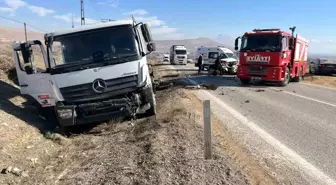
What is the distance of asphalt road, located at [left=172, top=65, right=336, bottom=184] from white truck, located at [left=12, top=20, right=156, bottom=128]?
3149mm

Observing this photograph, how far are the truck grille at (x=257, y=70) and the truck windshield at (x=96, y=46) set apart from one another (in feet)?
35.5

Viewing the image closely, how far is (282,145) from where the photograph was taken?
6305 millimetres

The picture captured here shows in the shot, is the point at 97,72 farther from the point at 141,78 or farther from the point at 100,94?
the point at 141,78

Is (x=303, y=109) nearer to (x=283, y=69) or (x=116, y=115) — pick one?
(x=116, y=115)

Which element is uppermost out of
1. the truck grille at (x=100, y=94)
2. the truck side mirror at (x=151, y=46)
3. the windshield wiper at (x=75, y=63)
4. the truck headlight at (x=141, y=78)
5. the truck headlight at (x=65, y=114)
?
the truck side mirror at (x=151, y=46)

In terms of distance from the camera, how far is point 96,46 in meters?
7.95

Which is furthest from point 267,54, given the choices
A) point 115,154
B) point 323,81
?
point 115,154

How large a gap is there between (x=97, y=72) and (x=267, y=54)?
11.5 metres

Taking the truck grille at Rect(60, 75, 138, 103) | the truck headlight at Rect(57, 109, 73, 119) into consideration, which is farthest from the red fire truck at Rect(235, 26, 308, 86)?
A: the truck headlight at Rect(57, 109, 73, 119)

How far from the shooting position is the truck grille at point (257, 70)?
56.4ft

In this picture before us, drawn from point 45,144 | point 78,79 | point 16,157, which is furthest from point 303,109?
point 16,157

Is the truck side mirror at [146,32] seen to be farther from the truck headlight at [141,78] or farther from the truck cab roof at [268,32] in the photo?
the truck cab roof at [268,32]

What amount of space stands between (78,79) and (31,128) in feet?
5.52

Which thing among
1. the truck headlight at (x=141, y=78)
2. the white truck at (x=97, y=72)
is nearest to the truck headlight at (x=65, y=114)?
the white truck at (x=97, y=72)
